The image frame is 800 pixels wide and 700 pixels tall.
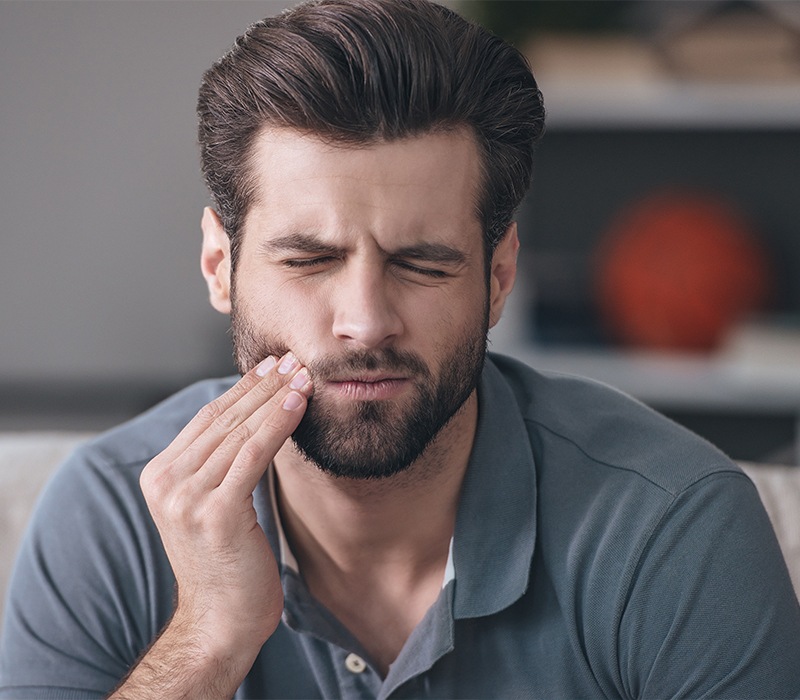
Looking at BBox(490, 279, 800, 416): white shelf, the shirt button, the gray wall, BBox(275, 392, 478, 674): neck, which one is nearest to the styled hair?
BBox(275, 392, 478, 674): neck

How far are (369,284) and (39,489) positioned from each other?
652 mm

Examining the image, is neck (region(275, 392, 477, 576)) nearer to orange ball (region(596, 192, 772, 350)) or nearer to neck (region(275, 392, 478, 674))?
neck (region(275, 392, 478, 674))

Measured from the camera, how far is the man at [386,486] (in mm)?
1136

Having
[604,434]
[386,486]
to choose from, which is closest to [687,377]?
[604,434]

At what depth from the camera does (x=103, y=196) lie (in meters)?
3.44

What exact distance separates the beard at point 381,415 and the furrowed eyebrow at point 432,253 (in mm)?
83

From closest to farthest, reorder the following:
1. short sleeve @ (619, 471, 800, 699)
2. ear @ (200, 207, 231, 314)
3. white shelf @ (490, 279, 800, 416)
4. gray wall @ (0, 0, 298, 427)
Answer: short sleeve @ (619, 471, 800, 699), ear @ (200, 207, 231, 314), white shelf @ (490, 279, 800, 416), gray wall @ (0, 0, 298, 427)

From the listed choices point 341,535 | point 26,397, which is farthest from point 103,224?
point 341,535

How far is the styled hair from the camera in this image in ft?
3.77

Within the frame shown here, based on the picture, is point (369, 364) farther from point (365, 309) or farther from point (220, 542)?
point (220, 542)

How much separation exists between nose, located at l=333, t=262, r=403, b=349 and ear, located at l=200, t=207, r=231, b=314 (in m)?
0.22

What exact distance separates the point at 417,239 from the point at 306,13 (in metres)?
0.29

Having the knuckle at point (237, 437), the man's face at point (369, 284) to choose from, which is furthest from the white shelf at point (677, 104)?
the knuckle at point (237, 437)

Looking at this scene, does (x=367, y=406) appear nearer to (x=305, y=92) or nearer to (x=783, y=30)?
(x=305, y=92)
